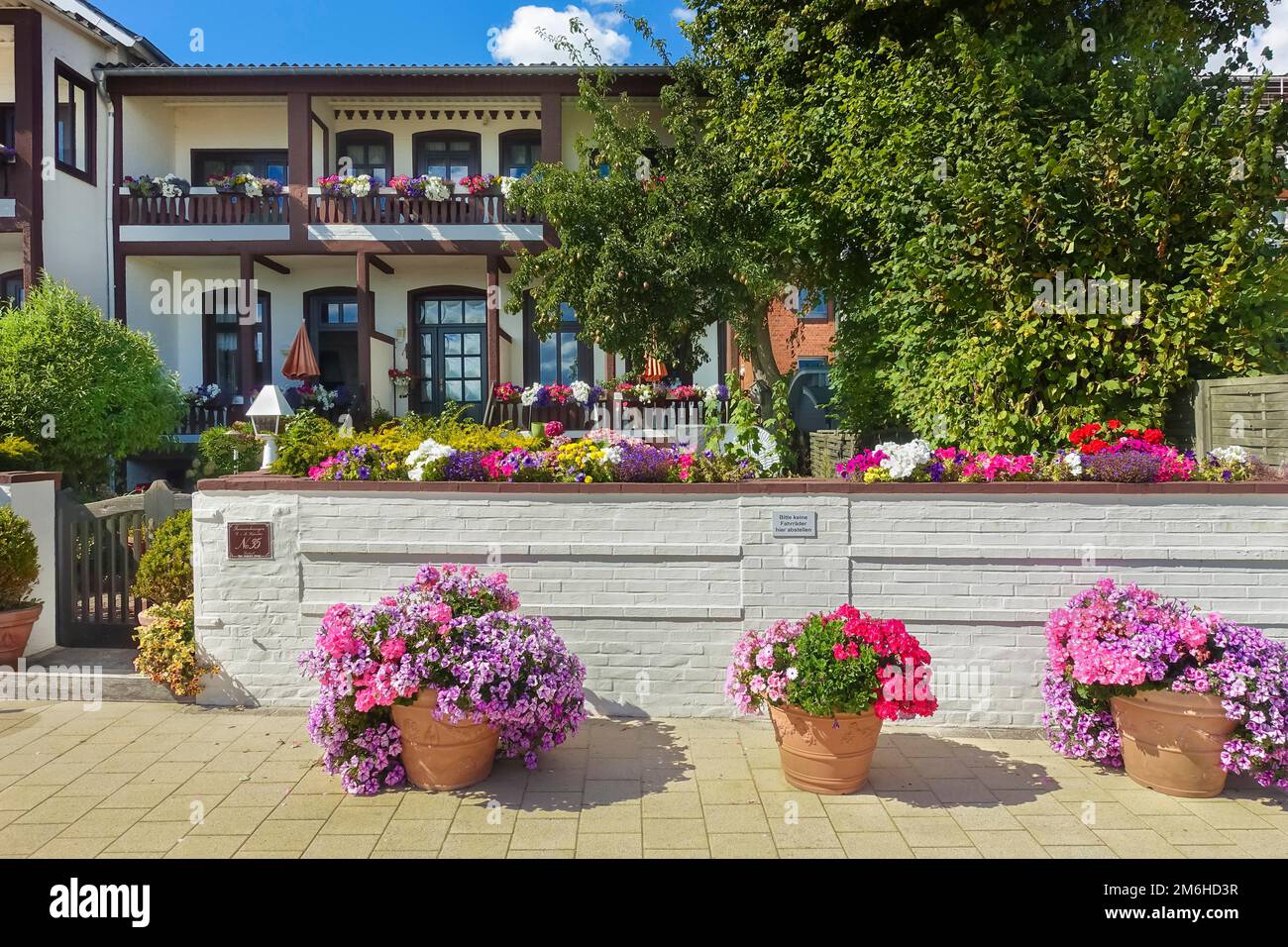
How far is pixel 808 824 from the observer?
381 centimetres

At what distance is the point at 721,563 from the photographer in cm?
515

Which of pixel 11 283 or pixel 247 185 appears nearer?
pixel 247 185

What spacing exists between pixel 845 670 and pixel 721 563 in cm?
136

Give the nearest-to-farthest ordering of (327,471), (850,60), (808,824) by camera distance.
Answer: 1. (808,824)
2. (327,471)
3. (850,60)

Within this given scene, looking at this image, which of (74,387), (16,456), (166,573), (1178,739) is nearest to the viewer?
(1178,739)

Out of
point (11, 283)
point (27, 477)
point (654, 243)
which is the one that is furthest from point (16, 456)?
point (11, 283)

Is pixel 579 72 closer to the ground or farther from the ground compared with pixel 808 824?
farther from the ground

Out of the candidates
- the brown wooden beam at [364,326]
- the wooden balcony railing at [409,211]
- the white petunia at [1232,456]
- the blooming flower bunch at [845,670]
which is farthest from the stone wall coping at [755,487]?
the wooden balcony railing at [409,211]

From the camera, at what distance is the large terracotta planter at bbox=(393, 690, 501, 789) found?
4035 mm

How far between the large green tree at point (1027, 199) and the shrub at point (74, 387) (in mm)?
8937

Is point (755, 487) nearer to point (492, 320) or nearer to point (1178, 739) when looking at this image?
point (1178, 739)
